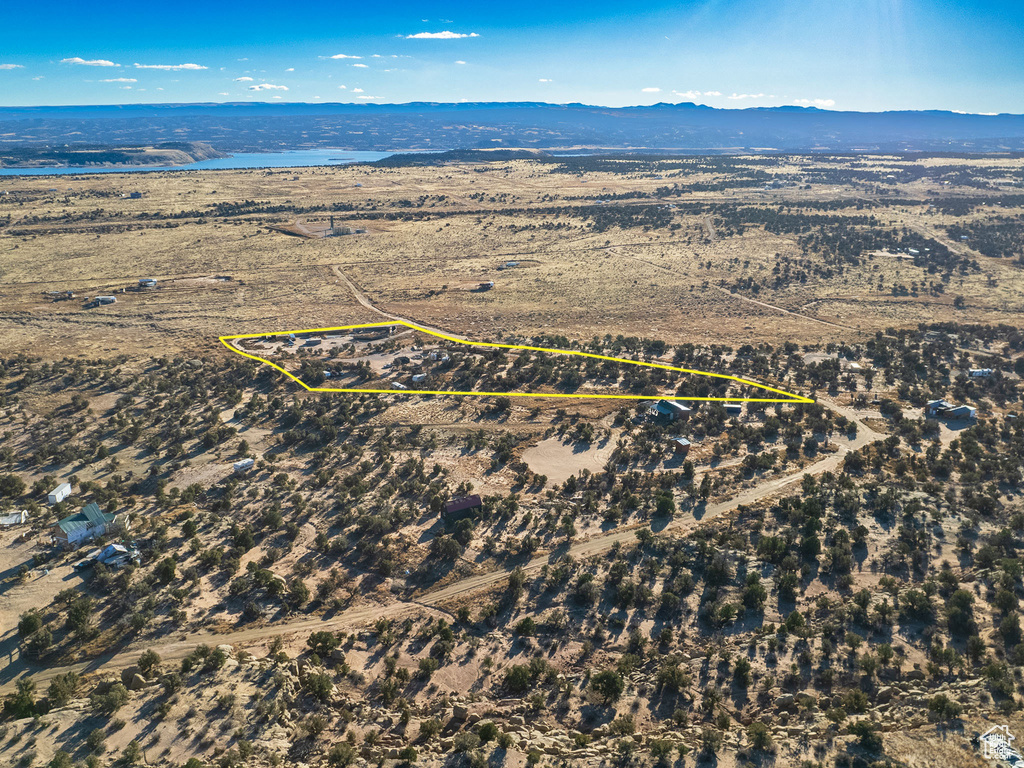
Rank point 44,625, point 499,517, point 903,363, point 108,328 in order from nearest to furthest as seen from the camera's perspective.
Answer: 1. point 44,625
2. point 499,517
3. point 903,363
4. point 108,328

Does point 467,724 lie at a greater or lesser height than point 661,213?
lesser

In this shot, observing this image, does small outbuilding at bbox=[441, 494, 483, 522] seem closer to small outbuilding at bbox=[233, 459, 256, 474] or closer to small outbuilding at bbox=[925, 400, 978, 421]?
small outbuilding at bbox=[233, 459, 256, 474]

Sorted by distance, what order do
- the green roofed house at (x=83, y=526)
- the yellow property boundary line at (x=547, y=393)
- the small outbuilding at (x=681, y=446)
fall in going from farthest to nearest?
the yellow property boundary line at (x=547, y=393) → the small outbuilding at (x=681, y=446) → the green roofed house at (x=83, y=526)

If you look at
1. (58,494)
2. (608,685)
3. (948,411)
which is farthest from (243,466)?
(948,411)

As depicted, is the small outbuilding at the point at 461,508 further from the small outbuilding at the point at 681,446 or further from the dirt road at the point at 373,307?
the dirt road at the point at 373,307

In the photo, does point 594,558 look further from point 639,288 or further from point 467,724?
point 639,288

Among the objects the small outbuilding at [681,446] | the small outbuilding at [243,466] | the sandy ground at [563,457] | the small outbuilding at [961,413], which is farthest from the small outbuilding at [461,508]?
the small outbuilding at [961,413]

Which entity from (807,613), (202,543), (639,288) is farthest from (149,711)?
(639,288)

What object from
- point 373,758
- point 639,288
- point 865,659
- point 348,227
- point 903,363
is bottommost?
point 373,758
